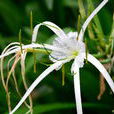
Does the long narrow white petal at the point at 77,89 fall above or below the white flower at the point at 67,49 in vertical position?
below

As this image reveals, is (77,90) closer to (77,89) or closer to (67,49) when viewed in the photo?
(77,89)

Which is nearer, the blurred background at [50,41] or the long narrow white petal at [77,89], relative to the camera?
the long narrow white petal at [77,89]

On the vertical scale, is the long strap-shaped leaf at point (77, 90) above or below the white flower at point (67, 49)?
below

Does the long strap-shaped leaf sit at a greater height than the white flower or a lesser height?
lesser

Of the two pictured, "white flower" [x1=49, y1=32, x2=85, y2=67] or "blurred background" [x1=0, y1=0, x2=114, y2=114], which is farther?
"blurred background" [x1=0, y1=0, x2=114, y2=114]

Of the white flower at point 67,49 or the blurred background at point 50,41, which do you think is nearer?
the white flower at point 67,49

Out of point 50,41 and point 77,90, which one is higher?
point 50,41

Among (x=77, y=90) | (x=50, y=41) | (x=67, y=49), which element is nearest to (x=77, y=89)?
(x=77, y=90)

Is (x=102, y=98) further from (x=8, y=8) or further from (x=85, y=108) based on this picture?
(x=8, y=8)

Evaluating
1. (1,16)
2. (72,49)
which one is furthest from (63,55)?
(1,16)
